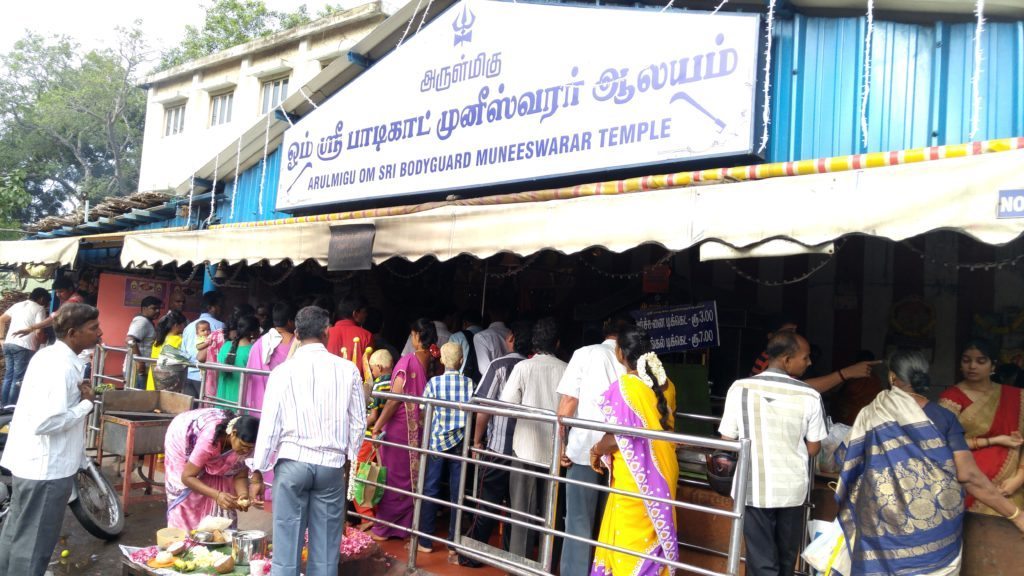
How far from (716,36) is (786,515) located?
2994mm

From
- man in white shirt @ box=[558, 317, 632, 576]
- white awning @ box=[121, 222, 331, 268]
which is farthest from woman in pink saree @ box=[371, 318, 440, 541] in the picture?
man in white shirt @ box=[558, 317, 632, 576]

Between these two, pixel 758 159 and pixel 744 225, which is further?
pixel 758 159

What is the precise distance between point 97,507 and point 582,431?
385cm

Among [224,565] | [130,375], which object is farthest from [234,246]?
[224,565]

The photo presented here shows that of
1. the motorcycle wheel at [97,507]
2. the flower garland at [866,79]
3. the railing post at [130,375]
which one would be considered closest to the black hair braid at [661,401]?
the flower garland at [866,79]

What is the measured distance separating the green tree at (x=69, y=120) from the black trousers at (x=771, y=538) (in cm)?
3304

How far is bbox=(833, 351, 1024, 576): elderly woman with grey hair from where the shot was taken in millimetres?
3434

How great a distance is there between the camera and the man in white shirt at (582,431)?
4.29 meters

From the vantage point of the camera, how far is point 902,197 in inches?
125

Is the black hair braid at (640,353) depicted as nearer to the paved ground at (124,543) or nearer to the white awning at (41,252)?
the paved ground at (124,543)

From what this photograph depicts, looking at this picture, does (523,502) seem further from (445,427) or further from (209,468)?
(209,468)

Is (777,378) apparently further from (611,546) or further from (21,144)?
(21,144)

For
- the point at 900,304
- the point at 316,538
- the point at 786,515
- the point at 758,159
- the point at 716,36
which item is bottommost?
the point at 316,538

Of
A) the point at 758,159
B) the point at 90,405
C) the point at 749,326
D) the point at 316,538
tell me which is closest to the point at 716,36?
the point at 758,159
